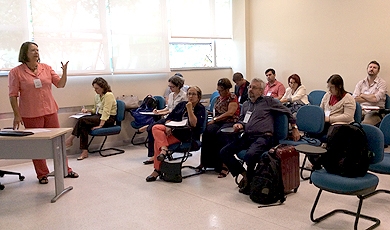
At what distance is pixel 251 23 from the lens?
25.3 ft

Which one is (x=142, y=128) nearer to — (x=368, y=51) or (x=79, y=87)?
(x=79, y=87)

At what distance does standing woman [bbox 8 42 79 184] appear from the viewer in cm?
399

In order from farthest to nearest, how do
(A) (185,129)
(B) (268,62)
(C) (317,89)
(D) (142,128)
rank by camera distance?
(B) (268,62)
(C) (317,89)
(D) (142,128)
(A) (185,129)

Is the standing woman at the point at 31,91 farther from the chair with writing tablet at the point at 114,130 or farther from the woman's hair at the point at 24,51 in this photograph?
the chair with writing tablet at the point at 114,130

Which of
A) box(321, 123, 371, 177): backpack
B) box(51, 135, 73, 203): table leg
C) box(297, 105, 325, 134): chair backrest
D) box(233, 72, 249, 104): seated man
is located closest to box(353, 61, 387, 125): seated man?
box(297, 105, 325, 134): chair backrest

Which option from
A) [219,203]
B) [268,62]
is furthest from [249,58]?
[219,203]

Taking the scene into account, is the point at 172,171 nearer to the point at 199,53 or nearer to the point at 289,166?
the point at 289,166

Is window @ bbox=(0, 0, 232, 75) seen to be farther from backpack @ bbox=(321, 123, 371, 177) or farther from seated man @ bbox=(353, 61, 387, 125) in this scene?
backpack @ bbox=(321, 123, 371, 177)

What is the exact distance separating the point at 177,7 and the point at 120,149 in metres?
2.92

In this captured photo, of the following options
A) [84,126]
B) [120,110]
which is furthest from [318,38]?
[84,126]

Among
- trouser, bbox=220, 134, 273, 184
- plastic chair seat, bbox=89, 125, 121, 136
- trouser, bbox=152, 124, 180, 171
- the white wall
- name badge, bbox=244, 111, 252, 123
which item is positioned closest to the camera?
trouser, bbox=220, 134, 273, 184

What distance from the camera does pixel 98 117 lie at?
5723 millimetres

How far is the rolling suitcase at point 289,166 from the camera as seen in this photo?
3488 millimetres

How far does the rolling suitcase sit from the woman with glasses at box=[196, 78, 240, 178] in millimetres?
931
